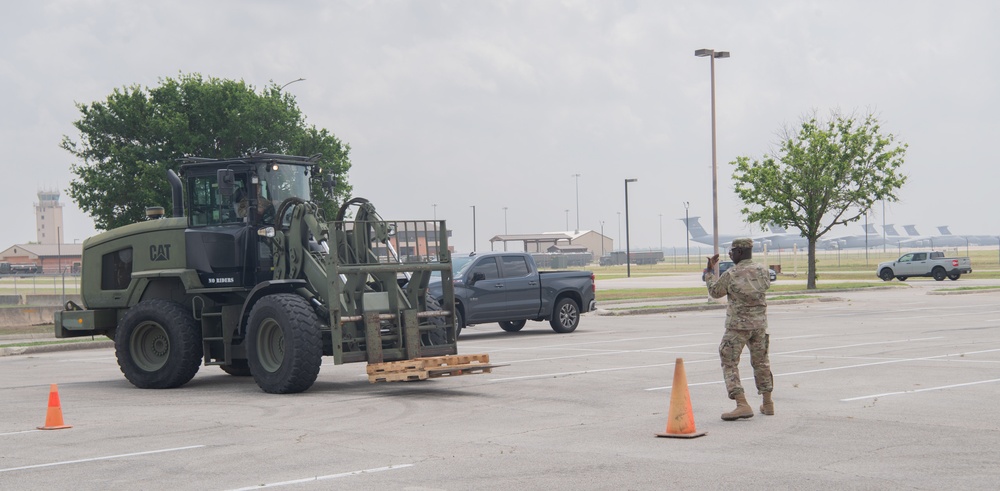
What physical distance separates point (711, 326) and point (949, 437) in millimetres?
17135

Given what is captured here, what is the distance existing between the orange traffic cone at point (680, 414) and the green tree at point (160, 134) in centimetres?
3952

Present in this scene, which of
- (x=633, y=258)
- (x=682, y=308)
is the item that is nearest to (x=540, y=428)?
(x=682, y=308)

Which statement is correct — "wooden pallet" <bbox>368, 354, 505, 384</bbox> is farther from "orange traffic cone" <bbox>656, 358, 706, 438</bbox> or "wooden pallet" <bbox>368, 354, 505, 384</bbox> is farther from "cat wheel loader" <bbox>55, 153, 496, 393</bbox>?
"orange traffic cone" <bbox>656, 358, 706, 438</bbox>

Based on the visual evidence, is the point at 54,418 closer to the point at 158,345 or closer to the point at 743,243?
the point at 158,345

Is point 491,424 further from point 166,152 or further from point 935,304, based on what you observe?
point 166,152

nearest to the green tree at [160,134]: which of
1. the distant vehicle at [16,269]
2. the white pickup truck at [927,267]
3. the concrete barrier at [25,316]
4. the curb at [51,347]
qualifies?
the concrete barrier at [25,316]

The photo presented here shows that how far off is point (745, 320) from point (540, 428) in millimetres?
2349

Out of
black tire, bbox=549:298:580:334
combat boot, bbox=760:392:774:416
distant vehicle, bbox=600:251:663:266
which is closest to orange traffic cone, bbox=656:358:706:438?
combat boot, bbox=760:392:774:416

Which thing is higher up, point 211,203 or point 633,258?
point 211,203

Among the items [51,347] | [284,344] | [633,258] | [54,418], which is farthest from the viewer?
[633,258]

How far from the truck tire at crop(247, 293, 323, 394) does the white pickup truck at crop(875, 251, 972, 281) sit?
167 ft

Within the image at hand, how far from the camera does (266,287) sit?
15406 mm

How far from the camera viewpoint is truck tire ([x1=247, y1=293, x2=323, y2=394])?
14.3 metres

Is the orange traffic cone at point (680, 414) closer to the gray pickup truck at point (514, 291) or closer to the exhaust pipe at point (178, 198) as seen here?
the exhaust pipe at point (178, 198)
